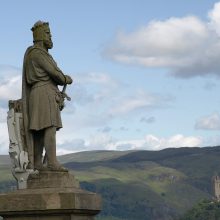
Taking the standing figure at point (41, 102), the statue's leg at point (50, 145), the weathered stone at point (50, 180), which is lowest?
the weathered stone at point (50, 180)

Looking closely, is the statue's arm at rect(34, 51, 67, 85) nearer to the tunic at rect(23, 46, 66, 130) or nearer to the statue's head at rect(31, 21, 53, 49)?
the tunic at rect(23, 46, 66, 130)

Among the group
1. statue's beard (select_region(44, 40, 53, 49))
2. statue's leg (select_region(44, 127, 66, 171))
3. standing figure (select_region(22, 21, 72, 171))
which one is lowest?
statue's leg (select_region(44, 127, 66, 171))

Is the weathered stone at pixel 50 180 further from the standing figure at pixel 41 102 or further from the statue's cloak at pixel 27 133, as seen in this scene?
the statue's cloak at pixel 27 133

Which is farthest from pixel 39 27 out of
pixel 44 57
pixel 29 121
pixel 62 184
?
pixel 62 184

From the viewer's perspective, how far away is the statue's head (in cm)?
1733

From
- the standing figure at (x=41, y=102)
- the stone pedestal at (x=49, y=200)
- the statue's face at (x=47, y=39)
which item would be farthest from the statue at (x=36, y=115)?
the stone pedestal at (x=49, y=200)

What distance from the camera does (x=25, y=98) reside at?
17031 mm

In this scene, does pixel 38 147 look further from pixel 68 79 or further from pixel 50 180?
pixel 68 79

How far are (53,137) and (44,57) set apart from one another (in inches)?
64.3

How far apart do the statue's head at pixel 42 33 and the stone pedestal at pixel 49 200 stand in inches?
109

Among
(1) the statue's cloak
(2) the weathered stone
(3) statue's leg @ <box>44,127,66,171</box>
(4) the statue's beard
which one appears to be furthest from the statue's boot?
(4) the statue's beard

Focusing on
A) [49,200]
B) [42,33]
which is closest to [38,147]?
[49,200]

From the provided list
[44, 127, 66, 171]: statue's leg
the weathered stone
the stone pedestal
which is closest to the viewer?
the stone pedestal

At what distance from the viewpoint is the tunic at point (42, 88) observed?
16.8 m
